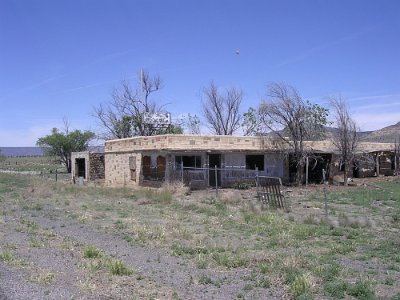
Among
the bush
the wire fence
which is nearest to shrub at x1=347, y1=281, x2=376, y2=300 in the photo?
the bush

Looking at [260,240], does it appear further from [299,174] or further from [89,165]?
[89,165]

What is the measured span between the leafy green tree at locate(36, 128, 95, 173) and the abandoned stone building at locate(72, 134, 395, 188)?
2669cm

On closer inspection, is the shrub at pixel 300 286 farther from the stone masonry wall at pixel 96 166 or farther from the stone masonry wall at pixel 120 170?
the stone masonry wall at pixel 96 166

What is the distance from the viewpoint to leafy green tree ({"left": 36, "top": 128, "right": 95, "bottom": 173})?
6562cm

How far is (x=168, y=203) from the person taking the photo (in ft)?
69.4

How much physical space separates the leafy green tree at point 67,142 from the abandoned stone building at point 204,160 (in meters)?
26.7

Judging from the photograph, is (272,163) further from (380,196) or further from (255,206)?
(255,206)

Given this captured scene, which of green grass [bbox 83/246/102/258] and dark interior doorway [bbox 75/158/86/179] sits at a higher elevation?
dark interior doorway [bbox 75/158/86/179]

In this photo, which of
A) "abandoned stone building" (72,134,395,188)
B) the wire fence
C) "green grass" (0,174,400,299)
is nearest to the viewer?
"green grass" (0,174,400,299)

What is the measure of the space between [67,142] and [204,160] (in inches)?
1503

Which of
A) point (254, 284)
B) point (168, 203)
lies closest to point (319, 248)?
point (254, 284)

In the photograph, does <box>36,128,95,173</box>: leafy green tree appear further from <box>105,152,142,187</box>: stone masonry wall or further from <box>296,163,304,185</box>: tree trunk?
<box>296,163,304,185</box>: tree trunk

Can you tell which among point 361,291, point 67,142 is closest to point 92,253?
point 361,291

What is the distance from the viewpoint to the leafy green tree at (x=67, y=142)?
215 feet
